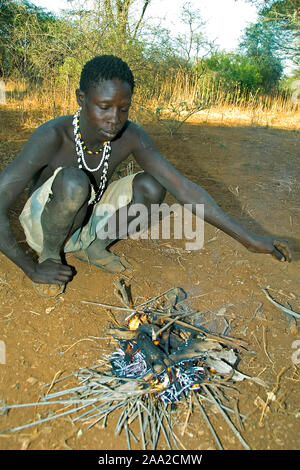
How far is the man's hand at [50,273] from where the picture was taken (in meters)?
1.97

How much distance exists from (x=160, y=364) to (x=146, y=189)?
44.4 inches

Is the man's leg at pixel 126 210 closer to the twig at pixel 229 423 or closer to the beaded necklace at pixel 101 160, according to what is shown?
the beaded necklace at pixel 101 160

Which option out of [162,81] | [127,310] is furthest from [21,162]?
[162,81]

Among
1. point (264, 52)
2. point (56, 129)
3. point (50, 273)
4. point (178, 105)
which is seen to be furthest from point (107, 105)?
point (264, 52)

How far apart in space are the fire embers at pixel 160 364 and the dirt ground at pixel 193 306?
11 cm

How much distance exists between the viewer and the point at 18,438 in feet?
4.39

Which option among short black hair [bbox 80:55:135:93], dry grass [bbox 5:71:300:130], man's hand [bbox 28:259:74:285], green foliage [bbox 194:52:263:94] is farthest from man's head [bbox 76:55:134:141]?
green foliage [bbox 194:52:263:94]

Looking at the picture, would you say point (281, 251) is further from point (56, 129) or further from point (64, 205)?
point (56, 129)

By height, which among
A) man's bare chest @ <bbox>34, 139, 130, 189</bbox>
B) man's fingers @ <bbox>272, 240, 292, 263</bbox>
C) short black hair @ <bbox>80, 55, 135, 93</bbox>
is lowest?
man's fingers @ <bbox>272, 240, 292, 263</bbox>

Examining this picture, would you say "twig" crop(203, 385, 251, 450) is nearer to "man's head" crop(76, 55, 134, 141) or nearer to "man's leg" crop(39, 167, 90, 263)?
"man's leg" crop(39, 167, 90, 263)

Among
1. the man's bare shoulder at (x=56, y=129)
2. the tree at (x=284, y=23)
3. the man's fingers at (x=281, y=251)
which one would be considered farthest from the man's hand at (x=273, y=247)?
the tree at (x=284, y=23)

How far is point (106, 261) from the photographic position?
240 centimetres

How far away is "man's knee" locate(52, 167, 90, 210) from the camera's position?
6.19 ft
